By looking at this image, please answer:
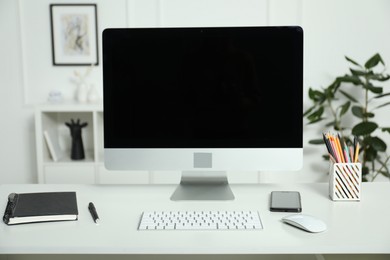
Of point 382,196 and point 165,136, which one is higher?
point 165,136

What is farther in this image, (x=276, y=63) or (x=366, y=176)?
(x=366, y=176)

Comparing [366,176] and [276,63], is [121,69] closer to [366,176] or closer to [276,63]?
[276,63]

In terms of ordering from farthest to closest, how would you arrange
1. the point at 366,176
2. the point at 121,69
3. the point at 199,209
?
the point at 366,176
the point at 121,69
the point at 199,209

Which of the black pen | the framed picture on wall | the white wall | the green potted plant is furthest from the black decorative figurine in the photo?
the black pen

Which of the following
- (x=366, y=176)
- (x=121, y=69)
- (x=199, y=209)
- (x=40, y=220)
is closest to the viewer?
(x=40, y=220)

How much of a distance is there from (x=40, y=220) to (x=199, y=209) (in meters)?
0.49

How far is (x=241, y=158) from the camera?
169cm

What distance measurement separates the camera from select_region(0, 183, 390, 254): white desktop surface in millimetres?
1293

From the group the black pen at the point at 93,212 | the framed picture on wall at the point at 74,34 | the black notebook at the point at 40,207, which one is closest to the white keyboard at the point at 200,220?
the black pen at the point at 93,212

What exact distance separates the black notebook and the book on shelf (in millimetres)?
1737

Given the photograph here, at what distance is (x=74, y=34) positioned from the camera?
11.7 ft

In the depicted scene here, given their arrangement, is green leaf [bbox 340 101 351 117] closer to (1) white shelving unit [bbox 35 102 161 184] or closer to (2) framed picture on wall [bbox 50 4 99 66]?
(1) white shelving unit [bbox 35 102 161 184]

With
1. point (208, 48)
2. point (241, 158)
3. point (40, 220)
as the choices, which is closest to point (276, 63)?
point (208, 48)

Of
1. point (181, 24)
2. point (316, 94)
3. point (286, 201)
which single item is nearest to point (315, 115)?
point (316, 94)
